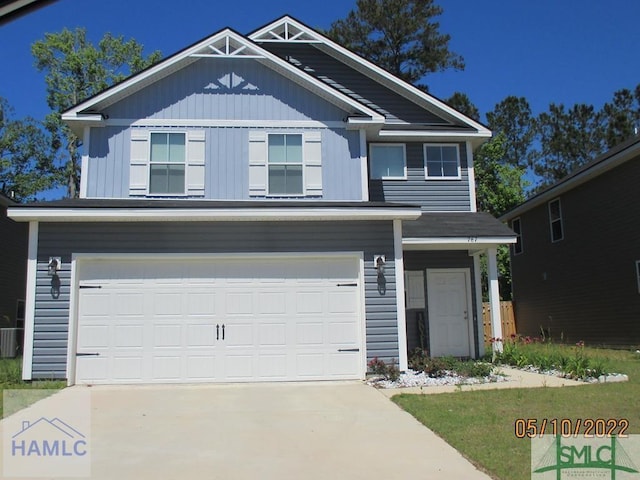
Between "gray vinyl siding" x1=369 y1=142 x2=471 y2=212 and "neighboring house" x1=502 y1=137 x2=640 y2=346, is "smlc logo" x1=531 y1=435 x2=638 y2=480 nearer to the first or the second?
"gray vinyl siding" x1=369 y1=142 x2=471 y2=212

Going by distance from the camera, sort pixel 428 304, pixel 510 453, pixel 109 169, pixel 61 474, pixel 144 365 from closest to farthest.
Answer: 1. pixel 61 474
2. pixel 510 453
3. pixel 144 365
4. pixel 109 169
5. pixel 428 304

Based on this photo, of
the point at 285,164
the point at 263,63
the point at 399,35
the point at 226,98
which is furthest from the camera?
the point at 399,35

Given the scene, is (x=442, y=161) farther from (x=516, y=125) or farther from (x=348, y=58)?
(x=516, y=125)

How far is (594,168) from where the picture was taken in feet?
57.5

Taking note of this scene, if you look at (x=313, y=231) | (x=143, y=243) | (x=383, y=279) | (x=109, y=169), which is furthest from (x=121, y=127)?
(x=383, y=279)

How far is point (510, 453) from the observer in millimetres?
5895

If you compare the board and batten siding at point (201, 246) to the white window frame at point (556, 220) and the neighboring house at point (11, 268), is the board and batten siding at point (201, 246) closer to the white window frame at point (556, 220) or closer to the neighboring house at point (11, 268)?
the neighboring house at point (11, 268)

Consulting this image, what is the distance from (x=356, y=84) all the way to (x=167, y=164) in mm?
6045

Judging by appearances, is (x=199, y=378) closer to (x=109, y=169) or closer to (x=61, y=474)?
(x=109, y=169)

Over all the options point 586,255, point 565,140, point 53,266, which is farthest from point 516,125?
point 53,266

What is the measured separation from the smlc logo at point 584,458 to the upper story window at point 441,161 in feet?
31.1

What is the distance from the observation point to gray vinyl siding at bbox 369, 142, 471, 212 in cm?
1477

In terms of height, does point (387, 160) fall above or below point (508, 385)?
above

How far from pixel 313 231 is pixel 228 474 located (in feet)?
20.9
